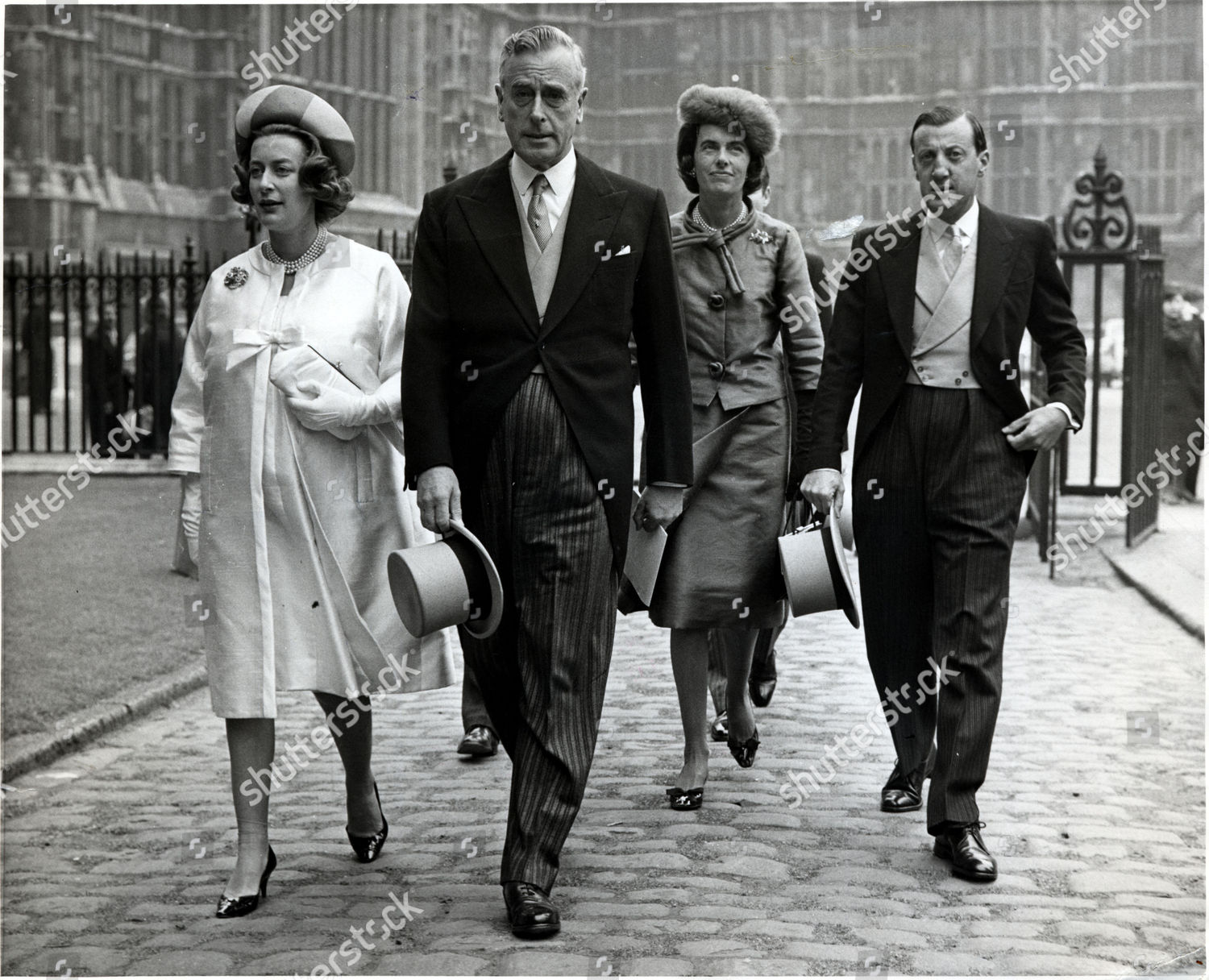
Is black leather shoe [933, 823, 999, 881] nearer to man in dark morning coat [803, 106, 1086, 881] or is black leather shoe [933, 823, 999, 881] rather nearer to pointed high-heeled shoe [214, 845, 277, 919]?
man in dark morning coat [803, 106, 1086, 881]

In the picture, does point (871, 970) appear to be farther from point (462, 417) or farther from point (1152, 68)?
point (1152, 68)

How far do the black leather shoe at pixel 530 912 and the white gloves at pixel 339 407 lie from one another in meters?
1.34

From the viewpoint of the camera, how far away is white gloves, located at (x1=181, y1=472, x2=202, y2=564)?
493cm

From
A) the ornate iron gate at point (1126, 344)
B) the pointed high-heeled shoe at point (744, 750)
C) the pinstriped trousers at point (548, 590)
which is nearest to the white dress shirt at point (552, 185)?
the pinstriped trousers at point (548, 590)

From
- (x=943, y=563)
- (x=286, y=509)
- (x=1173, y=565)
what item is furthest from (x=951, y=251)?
(x=1173, y=565)

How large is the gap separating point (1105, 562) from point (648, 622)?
423cm

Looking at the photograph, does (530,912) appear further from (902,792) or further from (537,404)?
(902,792)

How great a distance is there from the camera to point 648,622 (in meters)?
10.8

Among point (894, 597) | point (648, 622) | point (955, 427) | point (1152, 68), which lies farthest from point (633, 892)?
point (1152, 68)

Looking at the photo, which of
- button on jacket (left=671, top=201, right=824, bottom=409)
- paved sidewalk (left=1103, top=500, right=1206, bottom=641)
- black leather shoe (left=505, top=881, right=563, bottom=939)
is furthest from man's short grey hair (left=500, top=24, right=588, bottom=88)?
paved sidewalk (left=1103, top=500, right=1206, bottom=641)

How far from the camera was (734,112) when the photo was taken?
19.9 ft

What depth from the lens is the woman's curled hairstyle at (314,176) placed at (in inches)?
195

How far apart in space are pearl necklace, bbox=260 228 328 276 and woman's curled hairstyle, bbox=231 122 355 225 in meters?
0.07

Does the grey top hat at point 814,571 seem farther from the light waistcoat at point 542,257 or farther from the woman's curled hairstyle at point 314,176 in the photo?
the woman's curled hairstyle at point 314,176
